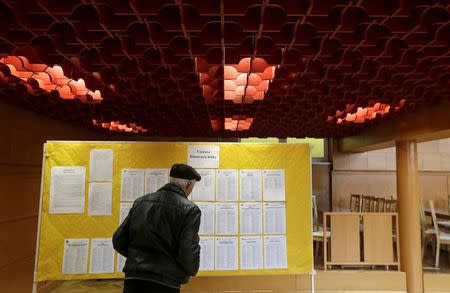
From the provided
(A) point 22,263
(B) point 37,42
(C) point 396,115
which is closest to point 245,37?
(B) point 37,42

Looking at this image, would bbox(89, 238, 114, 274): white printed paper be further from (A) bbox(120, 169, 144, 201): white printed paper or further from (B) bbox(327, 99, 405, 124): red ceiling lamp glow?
(B) bbox(327, 99, 405, 124): red ceiling lamp glow

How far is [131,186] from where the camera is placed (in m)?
3.14

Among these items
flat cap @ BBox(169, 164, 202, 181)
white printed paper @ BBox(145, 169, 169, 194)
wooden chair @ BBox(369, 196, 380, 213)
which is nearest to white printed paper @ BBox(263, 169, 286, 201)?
white printed paper @ BBox(145, 169, 169, 194)

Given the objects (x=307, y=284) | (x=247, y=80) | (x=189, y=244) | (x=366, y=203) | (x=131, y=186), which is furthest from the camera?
(x=366, y=203)

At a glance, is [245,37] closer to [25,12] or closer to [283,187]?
[25,12]

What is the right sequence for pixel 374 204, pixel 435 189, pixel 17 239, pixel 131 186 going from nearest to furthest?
pixel 131 186
pixel 17 239
pixel 374 204
pixel 435 189

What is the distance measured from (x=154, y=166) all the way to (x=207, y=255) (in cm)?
90

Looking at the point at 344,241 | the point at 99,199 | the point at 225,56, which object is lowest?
the point at 344,241

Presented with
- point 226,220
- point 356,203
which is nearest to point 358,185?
point 356,203

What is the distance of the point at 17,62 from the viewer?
253 centimetres

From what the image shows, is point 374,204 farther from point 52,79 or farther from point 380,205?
point 52,79

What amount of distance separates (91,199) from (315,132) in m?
3.90

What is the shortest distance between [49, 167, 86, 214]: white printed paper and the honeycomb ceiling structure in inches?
28.7

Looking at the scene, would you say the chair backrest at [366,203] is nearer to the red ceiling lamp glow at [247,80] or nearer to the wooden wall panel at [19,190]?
the red ceiling lamp glow at [247,80]
